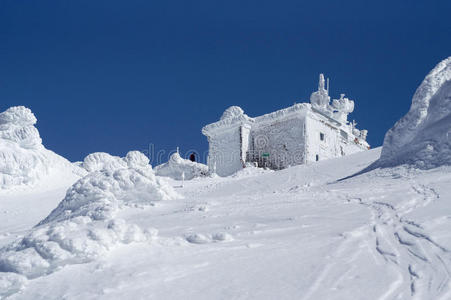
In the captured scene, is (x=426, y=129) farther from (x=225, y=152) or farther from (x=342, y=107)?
(x=342, y=107)

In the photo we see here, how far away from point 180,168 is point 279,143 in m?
8.56

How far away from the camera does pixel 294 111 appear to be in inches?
1095

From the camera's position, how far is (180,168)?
33219mm

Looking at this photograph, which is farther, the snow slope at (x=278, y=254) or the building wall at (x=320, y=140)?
the building wall at (x=320, y=140)

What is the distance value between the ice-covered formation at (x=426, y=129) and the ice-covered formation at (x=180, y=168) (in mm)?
22031

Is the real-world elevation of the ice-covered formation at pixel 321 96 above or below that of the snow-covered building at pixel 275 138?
above

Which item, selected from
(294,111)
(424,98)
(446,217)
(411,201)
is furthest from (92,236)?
(294,111)

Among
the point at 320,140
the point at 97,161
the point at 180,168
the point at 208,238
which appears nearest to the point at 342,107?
the point at 320,140

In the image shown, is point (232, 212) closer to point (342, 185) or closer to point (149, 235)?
point (149, 235)

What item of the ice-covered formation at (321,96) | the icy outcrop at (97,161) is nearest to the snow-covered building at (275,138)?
the ice-covered formation at (321,96)

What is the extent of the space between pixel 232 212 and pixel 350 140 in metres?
27.1

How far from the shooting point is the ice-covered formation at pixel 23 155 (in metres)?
17.5

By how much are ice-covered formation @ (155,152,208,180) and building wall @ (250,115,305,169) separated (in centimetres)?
489

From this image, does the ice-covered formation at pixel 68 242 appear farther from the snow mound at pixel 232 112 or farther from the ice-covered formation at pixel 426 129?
the snow mound at pixel 232 112
